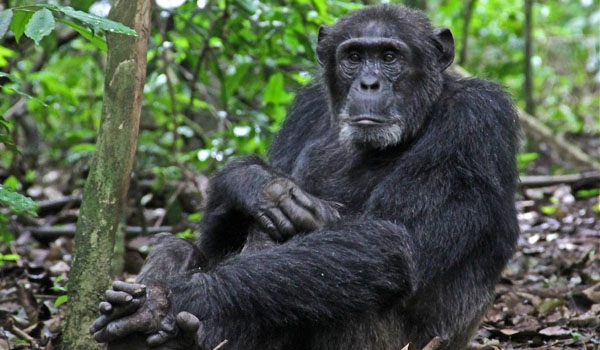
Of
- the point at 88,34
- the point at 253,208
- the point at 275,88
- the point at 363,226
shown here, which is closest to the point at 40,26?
the point at 88,34

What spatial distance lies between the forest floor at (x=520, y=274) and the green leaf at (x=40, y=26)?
2.14 m

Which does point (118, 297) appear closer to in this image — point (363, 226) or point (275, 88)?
point (363, 226)

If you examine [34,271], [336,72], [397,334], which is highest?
[336,72]

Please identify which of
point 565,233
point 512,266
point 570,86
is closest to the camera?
point 512,266

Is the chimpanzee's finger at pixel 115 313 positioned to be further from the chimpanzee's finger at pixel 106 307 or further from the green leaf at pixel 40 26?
the green leaf at pixel 40 26

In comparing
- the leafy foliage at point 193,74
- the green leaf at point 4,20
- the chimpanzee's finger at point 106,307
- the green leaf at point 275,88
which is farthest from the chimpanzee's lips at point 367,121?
the green leaf at point 275,88

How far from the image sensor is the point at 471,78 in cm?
553

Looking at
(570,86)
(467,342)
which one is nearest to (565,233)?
(467,342)

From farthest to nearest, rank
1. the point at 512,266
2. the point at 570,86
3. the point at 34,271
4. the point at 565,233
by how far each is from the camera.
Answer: the point at 570,86 < the point at 565,233 < the point at 512,266 < the point at 34,271

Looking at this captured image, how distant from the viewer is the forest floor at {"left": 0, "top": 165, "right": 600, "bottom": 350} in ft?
19.3

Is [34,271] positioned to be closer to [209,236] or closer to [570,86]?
[209,236]

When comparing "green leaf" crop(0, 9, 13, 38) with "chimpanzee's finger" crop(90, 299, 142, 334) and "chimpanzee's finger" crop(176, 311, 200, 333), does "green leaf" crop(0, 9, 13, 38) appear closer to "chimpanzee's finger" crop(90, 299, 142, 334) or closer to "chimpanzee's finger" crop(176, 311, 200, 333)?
"chimpanzee's finger" crop(90, 299, 142, 334)

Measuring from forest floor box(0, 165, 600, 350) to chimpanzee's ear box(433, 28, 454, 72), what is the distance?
2.06 metres

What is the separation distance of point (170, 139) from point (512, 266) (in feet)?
15.7
